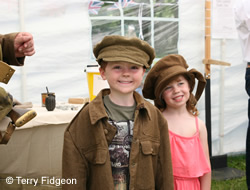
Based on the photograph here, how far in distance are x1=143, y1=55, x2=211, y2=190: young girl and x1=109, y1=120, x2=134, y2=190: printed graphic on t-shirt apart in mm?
371

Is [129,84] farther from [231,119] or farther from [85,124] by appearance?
[231,119]

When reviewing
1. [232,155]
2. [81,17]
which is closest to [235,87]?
[232,155]

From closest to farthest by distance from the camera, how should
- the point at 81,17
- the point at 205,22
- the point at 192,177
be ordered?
the point at 192,177 < the point at 81,17 < the point at 205,22

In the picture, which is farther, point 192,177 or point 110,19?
point 110,19

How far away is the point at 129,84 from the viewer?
51.4 inches

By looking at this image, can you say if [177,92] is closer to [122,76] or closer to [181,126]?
[181,126]

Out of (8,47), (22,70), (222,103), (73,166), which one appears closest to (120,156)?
(73,166)

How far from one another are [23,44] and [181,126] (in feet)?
3.11

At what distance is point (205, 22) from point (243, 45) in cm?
78

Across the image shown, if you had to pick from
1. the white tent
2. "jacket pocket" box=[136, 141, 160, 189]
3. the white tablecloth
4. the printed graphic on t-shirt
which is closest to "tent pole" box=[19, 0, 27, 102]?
the white tent

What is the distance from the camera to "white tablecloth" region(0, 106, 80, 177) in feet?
6.32

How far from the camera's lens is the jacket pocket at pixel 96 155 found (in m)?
1.25

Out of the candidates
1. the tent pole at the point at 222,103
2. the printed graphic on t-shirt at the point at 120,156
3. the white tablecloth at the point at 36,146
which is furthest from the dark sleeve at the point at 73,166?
the tent pole at the point at 222,103

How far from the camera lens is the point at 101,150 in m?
1.26
